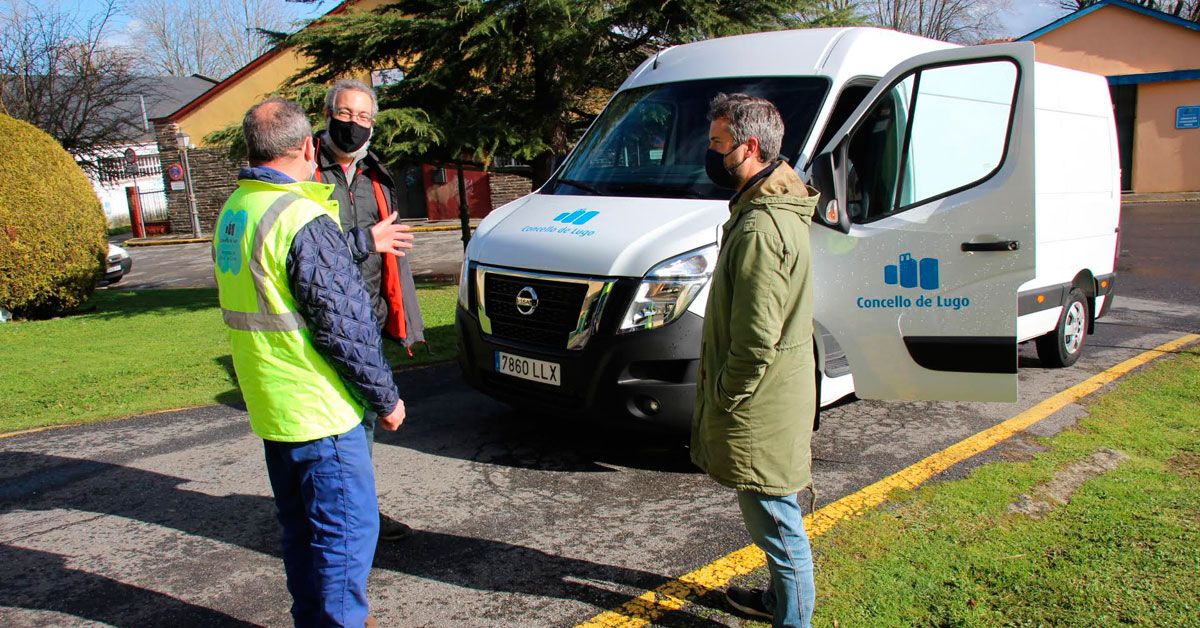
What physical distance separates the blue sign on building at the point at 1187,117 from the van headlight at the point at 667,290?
2609cm

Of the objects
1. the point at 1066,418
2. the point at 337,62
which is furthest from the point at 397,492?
the point at 337,62

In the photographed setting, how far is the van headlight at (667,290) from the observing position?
4.36 m

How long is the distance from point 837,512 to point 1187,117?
2624cm

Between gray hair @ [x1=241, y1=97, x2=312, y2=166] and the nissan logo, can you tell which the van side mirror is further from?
gray hair @ [x1=241, y1=97, x2=312, y2=166]

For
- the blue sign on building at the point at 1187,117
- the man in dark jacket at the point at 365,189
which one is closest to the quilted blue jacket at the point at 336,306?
the man in dark jacket at the point at 365,189

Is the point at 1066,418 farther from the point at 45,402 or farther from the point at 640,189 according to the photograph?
the point at 45,402

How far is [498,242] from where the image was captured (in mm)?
5031

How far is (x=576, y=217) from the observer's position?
494 cm

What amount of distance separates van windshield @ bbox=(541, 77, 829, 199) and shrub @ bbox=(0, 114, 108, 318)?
27.7 ft

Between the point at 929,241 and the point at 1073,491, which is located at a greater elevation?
the point at 929,241

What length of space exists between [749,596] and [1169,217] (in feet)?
66.8

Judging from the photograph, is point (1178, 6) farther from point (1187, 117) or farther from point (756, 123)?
point (756, 123)

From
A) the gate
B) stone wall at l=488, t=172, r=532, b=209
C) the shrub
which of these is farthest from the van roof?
the gate

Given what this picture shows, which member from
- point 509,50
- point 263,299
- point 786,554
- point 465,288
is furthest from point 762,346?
point 509,50
